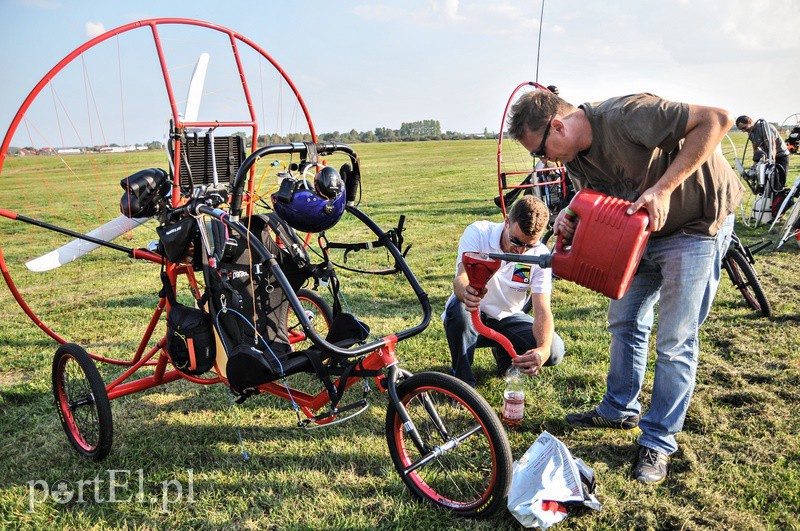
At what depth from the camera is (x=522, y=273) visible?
378cm

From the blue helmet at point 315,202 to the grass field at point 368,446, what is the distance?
1.49 m

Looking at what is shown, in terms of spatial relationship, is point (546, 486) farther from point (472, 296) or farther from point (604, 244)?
point (604, 244)

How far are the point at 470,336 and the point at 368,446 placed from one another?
1.08 meters

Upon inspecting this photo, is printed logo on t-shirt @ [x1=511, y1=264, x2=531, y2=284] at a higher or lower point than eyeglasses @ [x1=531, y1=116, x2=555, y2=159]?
lower

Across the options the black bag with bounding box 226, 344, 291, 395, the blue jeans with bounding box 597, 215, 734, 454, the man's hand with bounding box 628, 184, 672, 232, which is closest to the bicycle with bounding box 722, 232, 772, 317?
the blue jeans with bounding box 597, 215, 734, 454

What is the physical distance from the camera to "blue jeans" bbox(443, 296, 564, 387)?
381 cm

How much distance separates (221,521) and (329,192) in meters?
1.80

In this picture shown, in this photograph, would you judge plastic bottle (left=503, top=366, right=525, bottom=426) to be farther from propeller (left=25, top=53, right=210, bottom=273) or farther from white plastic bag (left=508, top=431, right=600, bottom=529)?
propeller (left=25, top=53, right=210, bottom=273)

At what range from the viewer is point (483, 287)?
2984 millimetres

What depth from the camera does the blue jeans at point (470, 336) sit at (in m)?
3.81

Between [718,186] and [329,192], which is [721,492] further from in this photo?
[329,192]

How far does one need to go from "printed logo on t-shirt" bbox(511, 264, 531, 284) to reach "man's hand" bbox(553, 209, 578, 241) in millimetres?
1016

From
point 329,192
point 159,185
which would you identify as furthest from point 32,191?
point 329,192

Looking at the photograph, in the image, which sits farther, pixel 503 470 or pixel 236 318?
pixel 236 318
